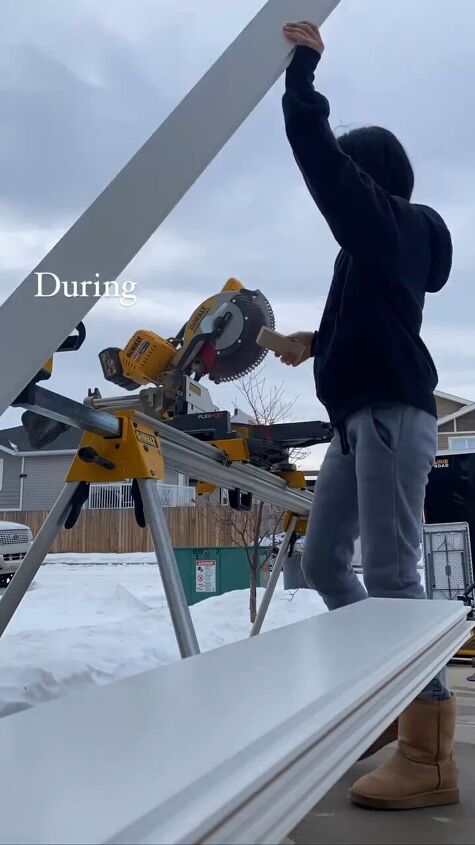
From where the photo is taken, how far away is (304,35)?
1.28 meters

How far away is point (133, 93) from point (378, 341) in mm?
1489

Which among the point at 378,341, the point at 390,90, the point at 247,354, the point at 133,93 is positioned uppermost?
the point at 390,90

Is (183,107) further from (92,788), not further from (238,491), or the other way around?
(238,491)

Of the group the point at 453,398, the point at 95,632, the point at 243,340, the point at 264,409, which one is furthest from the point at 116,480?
the point at 453,398

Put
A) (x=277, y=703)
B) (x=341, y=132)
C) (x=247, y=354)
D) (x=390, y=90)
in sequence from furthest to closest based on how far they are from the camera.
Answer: (x=390, y=90)
(x=247, y=354)
(x=341, y=132)
(x=277, y=703)

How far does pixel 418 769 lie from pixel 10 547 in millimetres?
7446

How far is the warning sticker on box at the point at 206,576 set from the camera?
6.88 meters

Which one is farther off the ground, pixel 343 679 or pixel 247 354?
pixel 247 354

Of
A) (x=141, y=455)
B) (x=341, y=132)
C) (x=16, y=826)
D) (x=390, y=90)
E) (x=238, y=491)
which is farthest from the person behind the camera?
(x=390, y=90)

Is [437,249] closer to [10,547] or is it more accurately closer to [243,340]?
[243,340]

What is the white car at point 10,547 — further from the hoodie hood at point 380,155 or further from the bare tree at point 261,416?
the hoodie hood at point 380,155

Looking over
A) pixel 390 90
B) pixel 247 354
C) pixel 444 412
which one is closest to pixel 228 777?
pixel 247 354

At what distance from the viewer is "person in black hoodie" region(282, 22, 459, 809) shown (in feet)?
4.47

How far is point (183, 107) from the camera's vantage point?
3.48 feet
